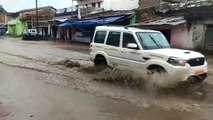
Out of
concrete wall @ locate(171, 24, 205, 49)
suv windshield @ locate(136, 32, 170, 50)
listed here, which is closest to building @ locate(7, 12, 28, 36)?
concrete wall @ locate(171, 24, 205, 49)

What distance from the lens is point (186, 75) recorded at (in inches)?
408

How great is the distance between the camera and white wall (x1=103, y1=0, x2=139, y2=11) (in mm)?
48875

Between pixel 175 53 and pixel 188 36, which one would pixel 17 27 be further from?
pixel 175 53

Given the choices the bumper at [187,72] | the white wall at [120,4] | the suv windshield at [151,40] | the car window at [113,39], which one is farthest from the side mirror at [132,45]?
the white wall at [120,4]

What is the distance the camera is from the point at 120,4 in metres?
49.8

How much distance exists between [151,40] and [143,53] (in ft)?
Answer: 2.84

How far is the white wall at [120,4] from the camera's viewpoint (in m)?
48.9

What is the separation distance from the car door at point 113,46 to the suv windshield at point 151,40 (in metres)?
0.97

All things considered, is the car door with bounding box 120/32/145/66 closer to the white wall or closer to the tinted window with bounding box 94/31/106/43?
the tinted window with bounding box 94/31/106/43

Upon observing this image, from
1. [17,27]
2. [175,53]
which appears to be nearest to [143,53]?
[175,53]

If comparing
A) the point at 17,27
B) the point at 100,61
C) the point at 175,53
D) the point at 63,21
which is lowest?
the point at 100,61

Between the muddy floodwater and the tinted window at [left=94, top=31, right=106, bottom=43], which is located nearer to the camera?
the muddy floodwater

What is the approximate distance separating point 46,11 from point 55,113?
214 ft

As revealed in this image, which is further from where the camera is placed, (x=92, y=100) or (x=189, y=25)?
(x=189, y=25)
